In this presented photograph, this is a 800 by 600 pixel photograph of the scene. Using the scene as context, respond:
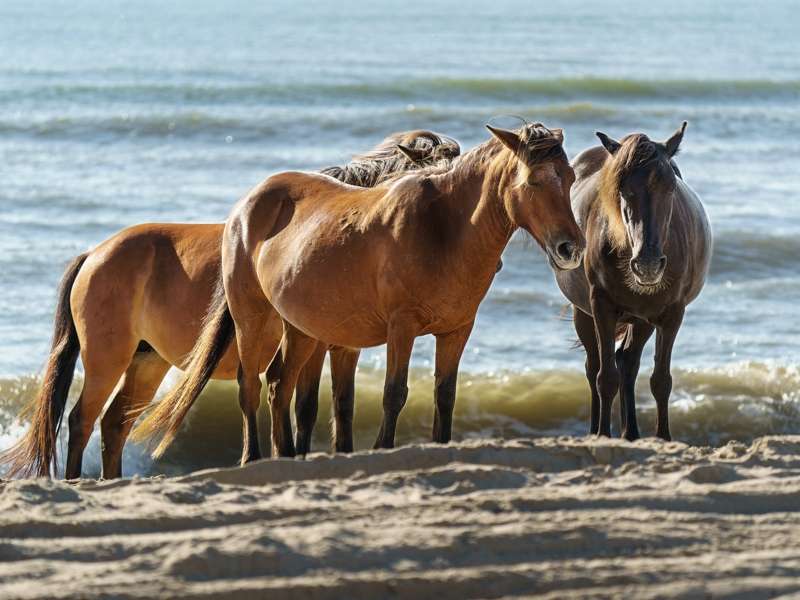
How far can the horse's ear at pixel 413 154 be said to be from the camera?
5.58 meters

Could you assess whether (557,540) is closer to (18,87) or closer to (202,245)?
(202,245)

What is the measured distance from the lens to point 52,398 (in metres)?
6.27

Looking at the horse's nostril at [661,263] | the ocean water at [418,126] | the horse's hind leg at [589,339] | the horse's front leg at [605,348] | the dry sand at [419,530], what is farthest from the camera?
the ocean water at [418,126]

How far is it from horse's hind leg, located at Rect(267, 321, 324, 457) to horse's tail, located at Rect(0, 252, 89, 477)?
1.20 meters

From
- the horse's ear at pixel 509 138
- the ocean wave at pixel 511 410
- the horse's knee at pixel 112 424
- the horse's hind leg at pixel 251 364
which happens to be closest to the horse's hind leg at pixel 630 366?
the horse's hind leg at pixel 251 364

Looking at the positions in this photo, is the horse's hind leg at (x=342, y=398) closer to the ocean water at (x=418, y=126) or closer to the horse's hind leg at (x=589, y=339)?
the horse's hind leg at (x=589, y=339)

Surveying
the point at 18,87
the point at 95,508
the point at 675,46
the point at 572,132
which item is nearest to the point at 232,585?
the point at 95,508

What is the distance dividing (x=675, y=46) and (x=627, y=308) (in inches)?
1300

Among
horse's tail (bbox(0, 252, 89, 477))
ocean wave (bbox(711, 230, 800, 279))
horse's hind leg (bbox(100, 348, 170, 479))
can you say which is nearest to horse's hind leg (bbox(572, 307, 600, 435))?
horse's hind leg (bbox(100, 348, 170, 479))

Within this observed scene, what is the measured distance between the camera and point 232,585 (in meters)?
3.27

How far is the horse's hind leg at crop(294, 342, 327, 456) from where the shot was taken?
18.9 ft

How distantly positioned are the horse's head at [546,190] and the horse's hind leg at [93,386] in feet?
7.90

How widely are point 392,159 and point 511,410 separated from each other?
3.27 metres

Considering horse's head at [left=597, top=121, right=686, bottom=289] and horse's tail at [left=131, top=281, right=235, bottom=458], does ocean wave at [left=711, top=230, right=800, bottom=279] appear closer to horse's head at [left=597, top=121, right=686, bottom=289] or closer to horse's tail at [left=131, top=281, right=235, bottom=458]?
horse's head at [left=597, top=121, right=686, bottom=289]
